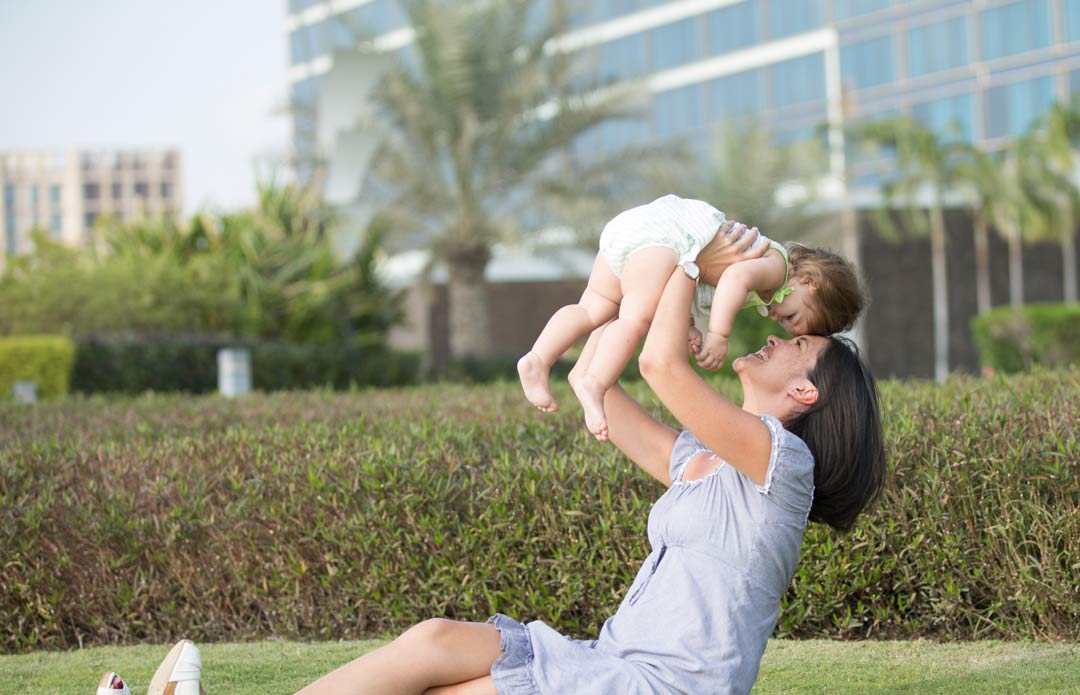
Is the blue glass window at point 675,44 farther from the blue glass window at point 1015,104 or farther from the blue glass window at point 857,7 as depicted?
the blue glass window at point 1015,104

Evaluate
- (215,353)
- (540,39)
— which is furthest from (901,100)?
(215,353)

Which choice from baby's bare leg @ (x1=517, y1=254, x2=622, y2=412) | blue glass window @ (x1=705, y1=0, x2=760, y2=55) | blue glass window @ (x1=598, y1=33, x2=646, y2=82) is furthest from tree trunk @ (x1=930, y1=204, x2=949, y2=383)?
baby's bare leg @ (x1=517, y1=254, x2=622, y2=412)

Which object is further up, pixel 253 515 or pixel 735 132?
pixel 735 132

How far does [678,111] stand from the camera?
47062 millimetres

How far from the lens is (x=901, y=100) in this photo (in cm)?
4178

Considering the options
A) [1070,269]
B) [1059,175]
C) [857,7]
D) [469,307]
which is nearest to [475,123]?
[469,307]

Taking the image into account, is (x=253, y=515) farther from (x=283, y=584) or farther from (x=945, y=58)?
(x=945, y=58)

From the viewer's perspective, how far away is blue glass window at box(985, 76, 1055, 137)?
3894 centimetres

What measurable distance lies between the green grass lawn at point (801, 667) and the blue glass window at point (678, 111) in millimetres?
42729

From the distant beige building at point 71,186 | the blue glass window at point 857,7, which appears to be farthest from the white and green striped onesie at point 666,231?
the distant beige building at point 71,186

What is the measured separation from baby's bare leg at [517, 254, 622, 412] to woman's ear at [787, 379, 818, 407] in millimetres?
613

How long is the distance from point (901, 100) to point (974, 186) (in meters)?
13.6

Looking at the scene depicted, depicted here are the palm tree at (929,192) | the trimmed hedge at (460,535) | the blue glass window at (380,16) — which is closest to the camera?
the trimmed hedge at (460,535)

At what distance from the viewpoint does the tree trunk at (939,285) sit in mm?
28688
